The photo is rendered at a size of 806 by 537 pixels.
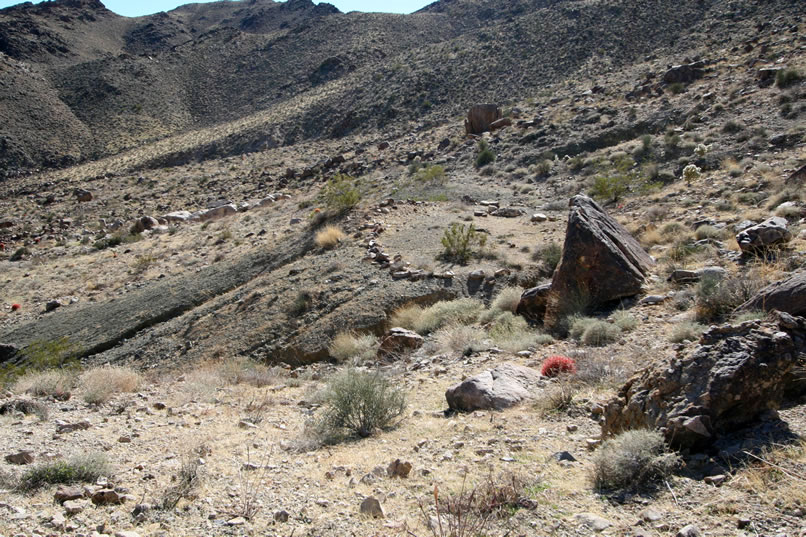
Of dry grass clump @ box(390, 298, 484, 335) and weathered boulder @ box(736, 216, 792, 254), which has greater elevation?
weathered boulder @ box(736, 216, 792, 254)

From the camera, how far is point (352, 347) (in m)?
10.4

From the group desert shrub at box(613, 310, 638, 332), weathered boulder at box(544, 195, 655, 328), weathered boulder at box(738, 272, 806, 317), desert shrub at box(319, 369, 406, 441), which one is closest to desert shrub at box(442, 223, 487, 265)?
weathered boulder at box(544, 195, 655, 328)

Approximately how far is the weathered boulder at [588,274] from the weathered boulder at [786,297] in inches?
120

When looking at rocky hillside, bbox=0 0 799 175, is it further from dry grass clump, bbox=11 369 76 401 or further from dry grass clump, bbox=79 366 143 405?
dry grass clump, bbox=11 369 76 401

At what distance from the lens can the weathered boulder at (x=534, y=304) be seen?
9.77 metres

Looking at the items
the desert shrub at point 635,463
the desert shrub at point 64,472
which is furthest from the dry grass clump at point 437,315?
the desert shrub at point 64,472

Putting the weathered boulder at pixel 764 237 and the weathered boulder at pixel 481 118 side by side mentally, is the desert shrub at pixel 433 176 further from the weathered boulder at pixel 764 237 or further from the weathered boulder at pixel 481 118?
the weathered boulder at pixel 764 237

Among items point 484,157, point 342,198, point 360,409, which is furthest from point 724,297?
point 484,157

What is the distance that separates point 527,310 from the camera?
32.8ft

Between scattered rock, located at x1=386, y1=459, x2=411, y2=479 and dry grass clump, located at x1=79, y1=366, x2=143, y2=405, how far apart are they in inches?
210

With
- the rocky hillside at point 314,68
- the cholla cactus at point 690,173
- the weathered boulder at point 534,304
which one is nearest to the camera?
the weathered boulder at point 534,304

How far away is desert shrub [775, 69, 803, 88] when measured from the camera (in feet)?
69.1

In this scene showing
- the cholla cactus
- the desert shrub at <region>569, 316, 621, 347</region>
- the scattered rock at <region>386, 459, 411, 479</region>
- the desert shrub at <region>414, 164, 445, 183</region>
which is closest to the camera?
the scattered rock at <region>386, 459, 411, 479</region>

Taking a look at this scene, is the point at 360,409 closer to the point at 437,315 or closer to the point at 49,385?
the point at 437,315
